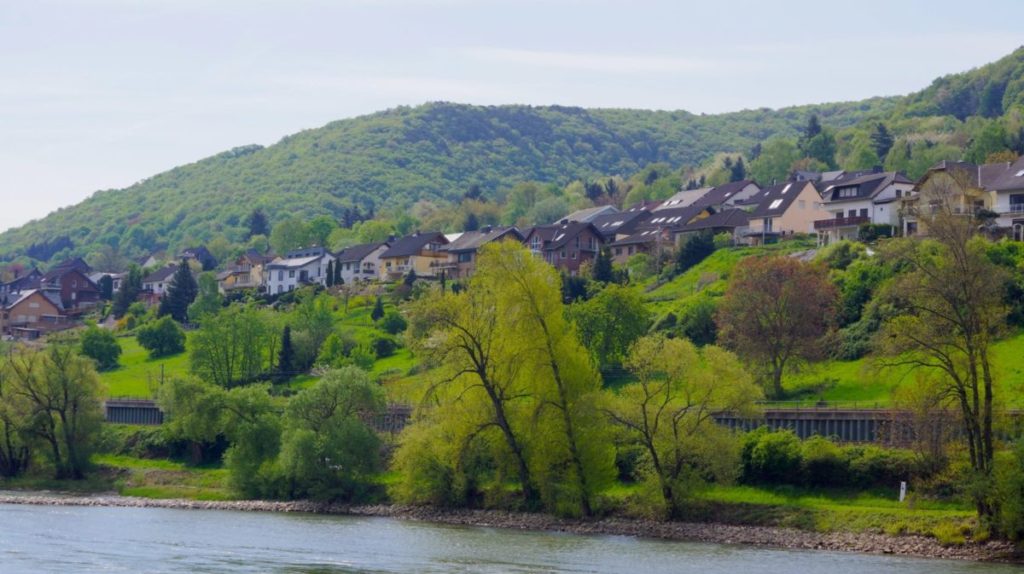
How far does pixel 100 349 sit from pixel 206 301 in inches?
711

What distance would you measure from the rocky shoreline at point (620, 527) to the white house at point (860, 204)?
49.7 meters

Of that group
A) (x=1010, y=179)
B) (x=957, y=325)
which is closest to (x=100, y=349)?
(x=1010, y=179)

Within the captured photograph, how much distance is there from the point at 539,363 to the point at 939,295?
18.6m

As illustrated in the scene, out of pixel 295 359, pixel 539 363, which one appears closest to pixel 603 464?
pixel 539 363

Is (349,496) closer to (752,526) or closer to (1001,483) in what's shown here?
(752,526)

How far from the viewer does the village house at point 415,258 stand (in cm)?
14475

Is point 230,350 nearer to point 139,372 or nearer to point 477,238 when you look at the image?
point 139,372

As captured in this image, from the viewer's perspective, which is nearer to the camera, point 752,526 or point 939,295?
point 939,295

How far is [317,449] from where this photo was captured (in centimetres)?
7238

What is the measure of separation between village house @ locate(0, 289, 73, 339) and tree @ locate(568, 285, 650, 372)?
8470 centimetres

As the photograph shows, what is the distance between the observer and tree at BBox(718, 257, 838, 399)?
77750 mm

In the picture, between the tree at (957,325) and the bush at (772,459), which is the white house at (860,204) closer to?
the bush at (772,459)

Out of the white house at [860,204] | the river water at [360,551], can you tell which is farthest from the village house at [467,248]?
the river water at [360,551]

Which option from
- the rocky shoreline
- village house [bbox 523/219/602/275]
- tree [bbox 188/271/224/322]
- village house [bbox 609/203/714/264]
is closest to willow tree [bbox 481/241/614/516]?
the rocky shoreline
